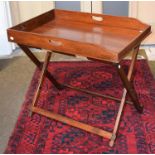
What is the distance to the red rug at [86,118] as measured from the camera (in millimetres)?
1759

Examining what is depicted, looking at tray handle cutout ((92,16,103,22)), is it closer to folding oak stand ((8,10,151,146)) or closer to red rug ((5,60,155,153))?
folding oak stand ((8,10,151,146))

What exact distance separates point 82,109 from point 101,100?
165 millimetres

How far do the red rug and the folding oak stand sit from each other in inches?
2.3

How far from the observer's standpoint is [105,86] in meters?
2.34

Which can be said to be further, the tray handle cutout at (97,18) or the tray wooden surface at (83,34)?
the tray handle cutout at (97,18)

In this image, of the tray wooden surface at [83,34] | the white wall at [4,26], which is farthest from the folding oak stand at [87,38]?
the white wall at [4,26]

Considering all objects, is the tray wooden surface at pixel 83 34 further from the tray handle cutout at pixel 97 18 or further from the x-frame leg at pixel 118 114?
the x-frame leg at pixel 118 114

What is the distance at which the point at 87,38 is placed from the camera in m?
1.76

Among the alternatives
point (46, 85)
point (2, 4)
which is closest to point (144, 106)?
point (46, 85)

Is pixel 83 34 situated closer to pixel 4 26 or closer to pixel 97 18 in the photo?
pixel 97 18

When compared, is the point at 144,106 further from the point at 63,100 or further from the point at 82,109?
the point at 63,100

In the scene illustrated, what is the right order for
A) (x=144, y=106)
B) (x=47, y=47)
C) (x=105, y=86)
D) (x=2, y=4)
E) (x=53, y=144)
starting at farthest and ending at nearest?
(x=2, y=4) → (x=105, y=86) → (x=144, y=106) → (x=53, y=144) → (x=47, y=47)

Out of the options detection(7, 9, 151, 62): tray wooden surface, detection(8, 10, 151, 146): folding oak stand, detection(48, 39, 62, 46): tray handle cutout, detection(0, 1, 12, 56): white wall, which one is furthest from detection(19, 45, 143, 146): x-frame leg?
detection(0, 1, 12, 56): white wall

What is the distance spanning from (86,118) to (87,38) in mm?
542
